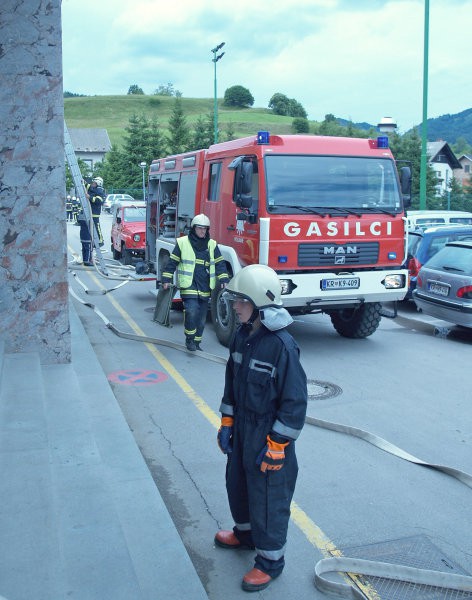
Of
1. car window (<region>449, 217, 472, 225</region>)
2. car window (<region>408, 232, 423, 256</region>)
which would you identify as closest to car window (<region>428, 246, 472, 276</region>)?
car window (<region>408, 232, 423, 256</region>)

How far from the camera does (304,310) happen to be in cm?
963

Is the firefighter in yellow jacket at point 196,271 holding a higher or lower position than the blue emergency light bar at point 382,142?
lower

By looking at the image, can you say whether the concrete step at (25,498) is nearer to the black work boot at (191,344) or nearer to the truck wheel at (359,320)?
the black work boot at (191,344)

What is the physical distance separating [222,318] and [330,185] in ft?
8.11

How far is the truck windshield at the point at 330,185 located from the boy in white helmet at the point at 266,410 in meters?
5.30

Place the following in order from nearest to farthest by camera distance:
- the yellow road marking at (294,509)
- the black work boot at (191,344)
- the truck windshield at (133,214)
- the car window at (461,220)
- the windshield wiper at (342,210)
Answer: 1. the yellow road marking at (294,509)
2. the windshield wiper at (342,210)
3. the black work boot at (191,344)
4. the car window at (461,220)
5. the truck windshield at (133,214)

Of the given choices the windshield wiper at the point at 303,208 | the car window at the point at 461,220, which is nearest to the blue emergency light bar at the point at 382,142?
the windshield wiper at the point at 303,208

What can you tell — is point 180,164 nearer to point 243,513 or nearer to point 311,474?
point 311,474

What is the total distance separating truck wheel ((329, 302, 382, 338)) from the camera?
10.4 m

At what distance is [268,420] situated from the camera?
12.4ft

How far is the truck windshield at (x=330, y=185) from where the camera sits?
9.10 m

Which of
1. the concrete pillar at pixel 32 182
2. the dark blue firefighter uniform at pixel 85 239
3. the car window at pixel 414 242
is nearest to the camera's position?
the concrete pillar at pixel 32 182

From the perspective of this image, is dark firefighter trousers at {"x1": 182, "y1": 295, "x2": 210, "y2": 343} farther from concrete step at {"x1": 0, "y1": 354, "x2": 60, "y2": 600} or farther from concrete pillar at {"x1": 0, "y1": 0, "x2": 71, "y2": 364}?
concrete step at {"x1": 0, "y1": 354, "x2": 60, "y2": 600}

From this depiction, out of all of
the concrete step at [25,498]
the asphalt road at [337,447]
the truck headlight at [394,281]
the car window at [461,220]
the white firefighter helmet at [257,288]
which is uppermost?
the car window at [461,220]
